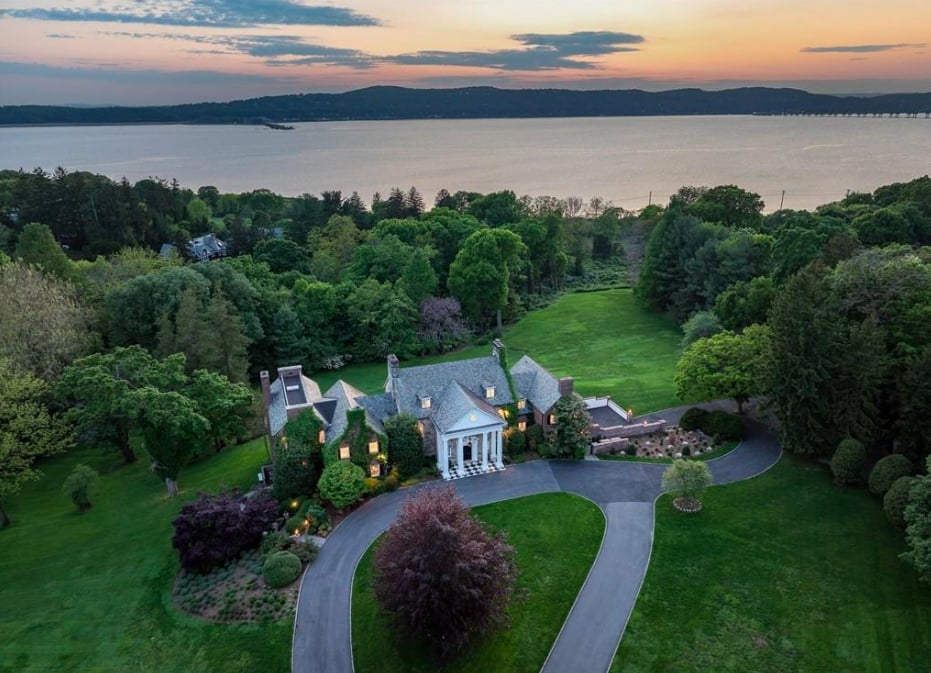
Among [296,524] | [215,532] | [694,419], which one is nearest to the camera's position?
[215,532]

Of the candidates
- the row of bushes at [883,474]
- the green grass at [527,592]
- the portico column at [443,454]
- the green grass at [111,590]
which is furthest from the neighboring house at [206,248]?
the row of bushes at [883,474]

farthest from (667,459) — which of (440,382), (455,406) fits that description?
(440,382)

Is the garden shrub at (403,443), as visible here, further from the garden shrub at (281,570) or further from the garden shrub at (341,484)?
the garden shrub at (281,570)

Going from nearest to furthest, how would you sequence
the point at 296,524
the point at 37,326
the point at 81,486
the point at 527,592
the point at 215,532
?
1. the point at 527,592
2. the point at 215,532
3. the point at 296,524
4. the point at 81,486
5. the point at 37,326

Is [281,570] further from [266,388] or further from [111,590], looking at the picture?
[266,388]

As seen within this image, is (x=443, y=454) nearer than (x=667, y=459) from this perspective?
Yes

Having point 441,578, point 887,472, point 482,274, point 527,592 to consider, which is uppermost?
point 482,274

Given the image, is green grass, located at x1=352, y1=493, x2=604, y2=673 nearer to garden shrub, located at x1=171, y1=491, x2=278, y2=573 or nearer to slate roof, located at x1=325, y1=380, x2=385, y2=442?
garden shrub, located at x1=171, y1=491, x2=278, y2=573
